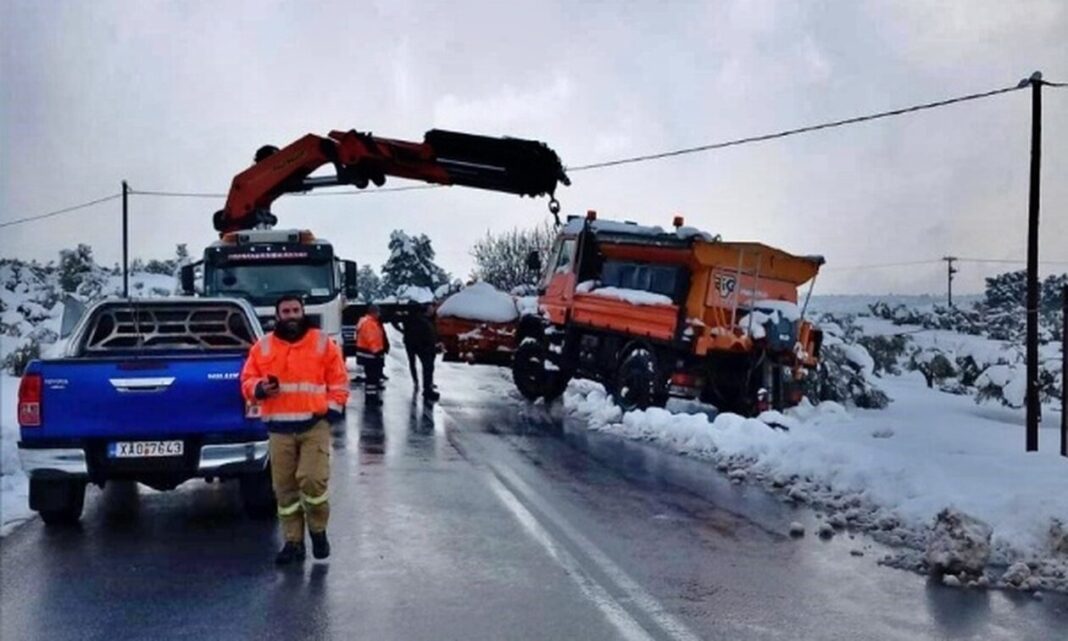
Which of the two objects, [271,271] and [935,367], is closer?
[271,271]

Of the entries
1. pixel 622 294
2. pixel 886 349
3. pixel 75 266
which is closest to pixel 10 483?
pixel 622 294

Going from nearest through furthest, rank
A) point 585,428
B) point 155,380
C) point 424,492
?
point 155,380 → point 424,492 → point 585,428

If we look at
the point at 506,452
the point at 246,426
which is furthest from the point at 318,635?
the point at 506,452

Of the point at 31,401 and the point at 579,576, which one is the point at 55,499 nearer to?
the point at 31,401

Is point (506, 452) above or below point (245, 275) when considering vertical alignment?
below

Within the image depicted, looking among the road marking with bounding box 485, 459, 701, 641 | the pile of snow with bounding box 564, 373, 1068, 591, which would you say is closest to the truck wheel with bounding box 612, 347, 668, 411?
the pile of snow with bounding box 564, 373, 1068, 591

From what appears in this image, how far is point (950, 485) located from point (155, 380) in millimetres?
6616

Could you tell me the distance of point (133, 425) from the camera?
782cm

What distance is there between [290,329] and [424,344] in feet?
39.8

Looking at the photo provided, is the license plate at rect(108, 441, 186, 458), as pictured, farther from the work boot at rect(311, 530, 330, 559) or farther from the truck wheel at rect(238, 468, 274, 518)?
the work boot at rect(311, 530, 330, 559)

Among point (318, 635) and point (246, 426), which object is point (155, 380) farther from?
point (318, 635)

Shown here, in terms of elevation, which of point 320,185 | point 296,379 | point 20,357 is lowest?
point 20,357

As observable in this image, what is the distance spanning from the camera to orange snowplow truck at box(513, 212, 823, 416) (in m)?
16.5

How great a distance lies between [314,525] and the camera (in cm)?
716
